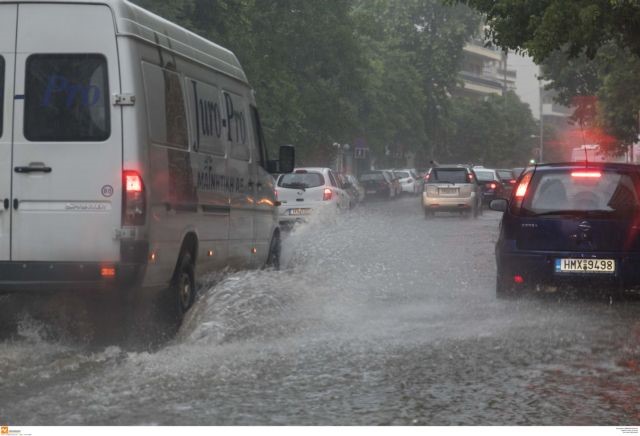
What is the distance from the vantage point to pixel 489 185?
51.1 meters

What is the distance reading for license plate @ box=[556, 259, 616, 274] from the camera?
13.3 metres

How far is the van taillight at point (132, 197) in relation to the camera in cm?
963

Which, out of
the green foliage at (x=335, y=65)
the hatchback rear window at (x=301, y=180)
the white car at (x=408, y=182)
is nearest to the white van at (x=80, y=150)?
the green foliage at (x=335, y=65)

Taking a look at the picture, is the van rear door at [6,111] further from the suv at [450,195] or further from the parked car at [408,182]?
the parked car at [408,182]

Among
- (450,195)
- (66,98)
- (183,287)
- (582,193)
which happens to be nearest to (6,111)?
(66,98)

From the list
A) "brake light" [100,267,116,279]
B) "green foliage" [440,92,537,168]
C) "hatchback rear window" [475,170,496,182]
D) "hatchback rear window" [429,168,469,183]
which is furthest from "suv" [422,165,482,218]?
"green foliage" [440,92,537,168]

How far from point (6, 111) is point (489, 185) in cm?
4215

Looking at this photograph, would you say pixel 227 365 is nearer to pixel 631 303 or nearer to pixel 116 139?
pixel 116 139

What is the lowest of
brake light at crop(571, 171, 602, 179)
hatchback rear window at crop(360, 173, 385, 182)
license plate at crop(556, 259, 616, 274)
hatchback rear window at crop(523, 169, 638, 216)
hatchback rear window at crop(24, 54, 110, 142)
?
license plate at crop(556, 259, 616, 274)

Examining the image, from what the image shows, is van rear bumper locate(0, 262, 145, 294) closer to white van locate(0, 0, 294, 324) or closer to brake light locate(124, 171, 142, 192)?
white van locate(0, 0, 294, 324)

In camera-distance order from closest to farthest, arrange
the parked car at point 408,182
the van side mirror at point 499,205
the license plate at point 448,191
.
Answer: the van side mirror at point 499,205 → the license plate at point 448,191 → the parked car at point 408,182

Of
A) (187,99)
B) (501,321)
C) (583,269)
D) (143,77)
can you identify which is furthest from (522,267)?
(143,77)

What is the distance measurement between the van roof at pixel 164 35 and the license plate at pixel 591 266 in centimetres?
382

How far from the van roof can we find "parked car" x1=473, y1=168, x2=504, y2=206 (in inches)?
1437
